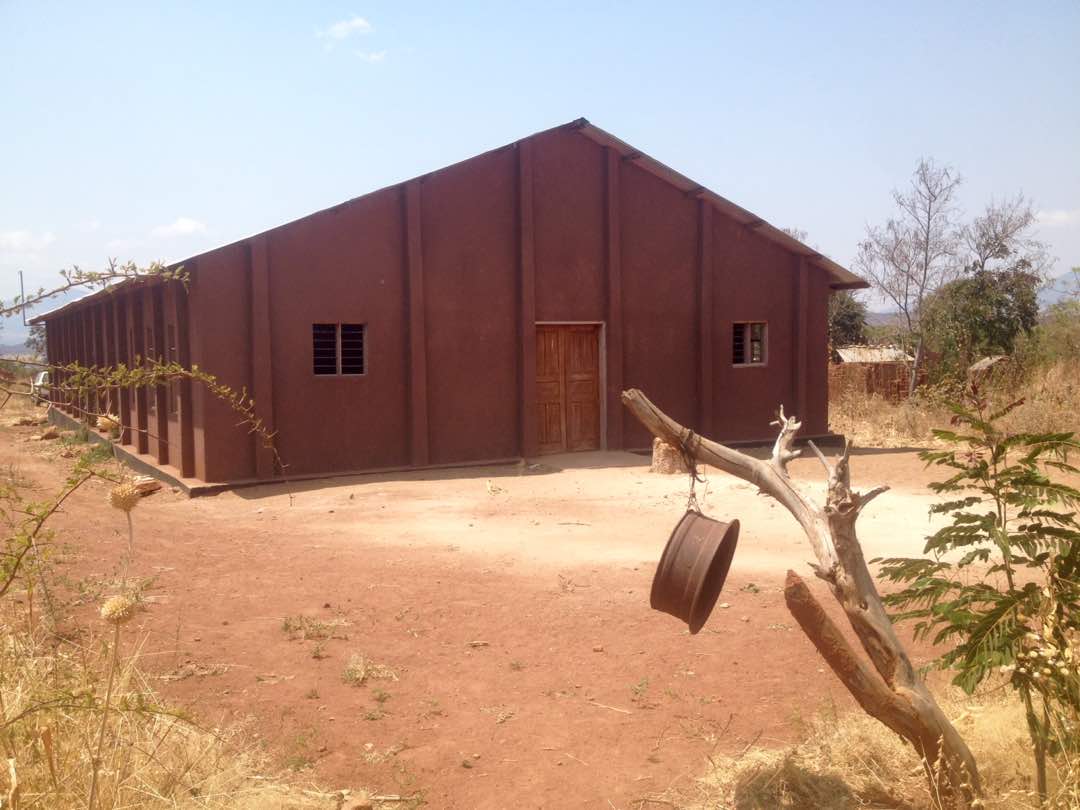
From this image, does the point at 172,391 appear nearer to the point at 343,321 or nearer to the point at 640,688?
the point at 343,321

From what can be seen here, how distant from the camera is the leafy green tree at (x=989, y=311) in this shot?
2386 centimetres

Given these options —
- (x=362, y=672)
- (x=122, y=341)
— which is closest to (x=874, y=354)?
(x=122, y=341)

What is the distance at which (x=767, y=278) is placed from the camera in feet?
57.6

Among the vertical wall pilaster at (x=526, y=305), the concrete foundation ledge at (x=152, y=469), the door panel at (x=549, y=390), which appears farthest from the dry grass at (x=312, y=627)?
the door panel at (x=549, y=390)

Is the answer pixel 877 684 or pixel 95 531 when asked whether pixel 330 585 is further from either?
pixel 877 684

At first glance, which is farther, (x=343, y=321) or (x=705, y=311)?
(x=705, y=311)

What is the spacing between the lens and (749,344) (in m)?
17.8

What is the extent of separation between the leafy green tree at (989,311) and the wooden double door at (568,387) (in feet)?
37.8

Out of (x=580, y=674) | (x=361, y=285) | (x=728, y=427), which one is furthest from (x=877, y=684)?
(x=728, y=427)

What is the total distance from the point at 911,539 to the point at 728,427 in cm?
784

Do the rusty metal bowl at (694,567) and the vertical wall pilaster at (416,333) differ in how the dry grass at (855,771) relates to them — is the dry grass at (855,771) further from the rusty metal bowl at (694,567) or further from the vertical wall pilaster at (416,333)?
the vertical wall pilaster at (416,333)

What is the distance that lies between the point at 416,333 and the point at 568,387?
121 inches

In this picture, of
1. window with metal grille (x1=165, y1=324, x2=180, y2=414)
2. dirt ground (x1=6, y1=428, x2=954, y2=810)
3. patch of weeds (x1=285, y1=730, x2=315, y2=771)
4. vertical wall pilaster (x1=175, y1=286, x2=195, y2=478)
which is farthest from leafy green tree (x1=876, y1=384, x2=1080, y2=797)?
window with metal grille (x1=165, y1=324, x2=180, y2=414)

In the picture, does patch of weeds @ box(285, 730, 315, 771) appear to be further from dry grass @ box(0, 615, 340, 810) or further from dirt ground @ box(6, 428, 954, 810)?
dry grass @ box(0, 615, 340, 810)
